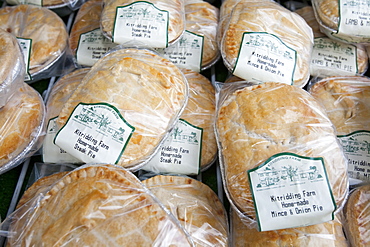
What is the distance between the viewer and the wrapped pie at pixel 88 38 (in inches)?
82.4

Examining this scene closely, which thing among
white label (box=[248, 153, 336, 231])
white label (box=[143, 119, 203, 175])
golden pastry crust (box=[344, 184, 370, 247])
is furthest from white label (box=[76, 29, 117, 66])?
golden pastry crust (box=[344, 184, 370, 247])

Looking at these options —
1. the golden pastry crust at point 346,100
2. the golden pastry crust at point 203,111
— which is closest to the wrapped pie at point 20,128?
the golden pastry crust at point 203,111

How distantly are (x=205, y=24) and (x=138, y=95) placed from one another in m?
0.86

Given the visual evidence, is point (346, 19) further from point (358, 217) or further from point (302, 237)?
point (302, 237)

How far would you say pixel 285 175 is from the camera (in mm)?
1363

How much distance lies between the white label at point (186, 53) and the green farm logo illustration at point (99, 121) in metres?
0.71

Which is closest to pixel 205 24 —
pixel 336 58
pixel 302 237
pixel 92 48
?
pixel 92 48

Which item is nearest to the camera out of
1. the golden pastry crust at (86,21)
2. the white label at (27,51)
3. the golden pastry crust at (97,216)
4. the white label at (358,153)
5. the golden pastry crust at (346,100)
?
the golden pastry crust at (97,216)

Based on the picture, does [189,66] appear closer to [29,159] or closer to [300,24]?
[300,24]

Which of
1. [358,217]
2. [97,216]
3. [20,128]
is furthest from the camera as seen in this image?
[20,128]

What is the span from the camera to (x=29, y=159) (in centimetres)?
190

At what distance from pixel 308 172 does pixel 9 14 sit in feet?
6.77

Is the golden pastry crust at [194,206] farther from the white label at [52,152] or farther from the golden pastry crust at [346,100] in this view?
the golden pastry crust at [346,100]

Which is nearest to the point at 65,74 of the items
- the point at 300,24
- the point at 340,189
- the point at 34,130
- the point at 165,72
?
the point at 34,130
